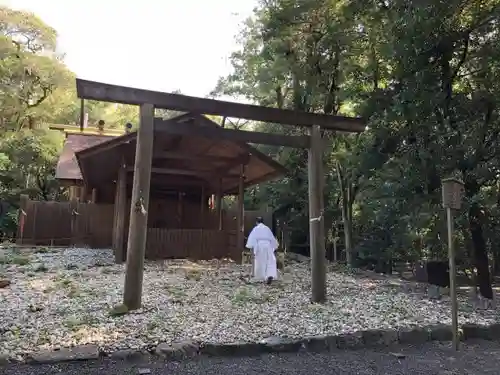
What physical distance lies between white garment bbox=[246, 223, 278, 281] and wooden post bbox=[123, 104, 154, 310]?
3.25 metres

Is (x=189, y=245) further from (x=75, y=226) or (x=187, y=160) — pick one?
(x=75, y=226)

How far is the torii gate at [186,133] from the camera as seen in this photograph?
19.0ft

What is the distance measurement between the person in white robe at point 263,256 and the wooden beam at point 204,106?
270 cm

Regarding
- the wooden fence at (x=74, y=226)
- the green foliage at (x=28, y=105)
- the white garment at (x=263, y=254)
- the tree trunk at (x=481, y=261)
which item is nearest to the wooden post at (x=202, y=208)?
the wooden fence at (x=74, y=226)

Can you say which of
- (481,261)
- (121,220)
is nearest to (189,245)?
(121,220)

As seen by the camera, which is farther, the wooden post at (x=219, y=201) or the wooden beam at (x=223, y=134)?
the wooden post at (x=219, y=201)

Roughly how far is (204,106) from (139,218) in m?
2.03

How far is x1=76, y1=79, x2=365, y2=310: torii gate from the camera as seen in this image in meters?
5.79

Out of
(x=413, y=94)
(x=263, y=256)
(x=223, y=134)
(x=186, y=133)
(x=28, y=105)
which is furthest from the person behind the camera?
(x=28, y=105)


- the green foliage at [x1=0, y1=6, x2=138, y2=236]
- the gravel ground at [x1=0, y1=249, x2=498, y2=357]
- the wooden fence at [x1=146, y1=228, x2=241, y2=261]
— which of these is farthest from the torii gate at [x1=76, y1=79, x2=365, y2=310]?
the green foliage at [x1=0, y1=6, x2=138, y2=236]

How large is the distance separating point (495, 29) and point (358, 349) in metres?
6.38

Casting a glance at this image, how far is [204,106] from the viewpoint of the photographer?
656cm

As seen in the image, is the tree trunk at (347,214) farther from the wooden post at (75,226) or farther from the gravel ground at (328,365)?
the wooden post at (75,226)

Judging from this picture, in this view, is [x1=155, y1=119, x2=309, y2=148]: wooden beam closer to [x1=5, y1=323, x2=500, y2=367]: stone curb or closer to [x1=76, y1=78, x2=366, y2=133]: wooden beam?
[x1=76, y1=78, x2=366, y2=133]: wooden beam
